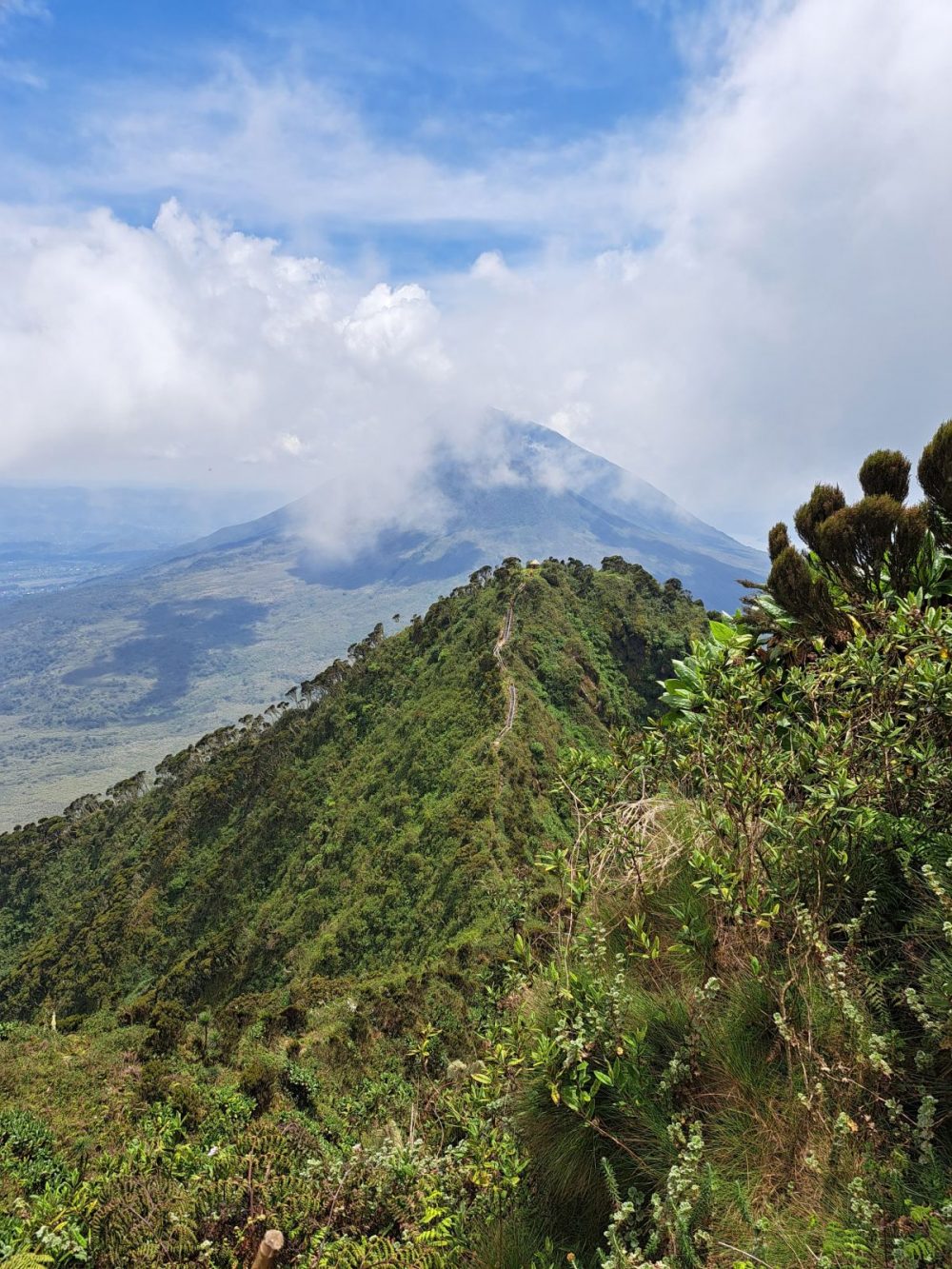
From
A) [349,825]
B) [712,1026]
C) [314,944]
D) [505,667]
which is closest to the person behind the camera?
[712,1026]

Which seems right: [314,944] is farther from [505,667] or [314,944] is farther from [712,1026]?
[712,1026]

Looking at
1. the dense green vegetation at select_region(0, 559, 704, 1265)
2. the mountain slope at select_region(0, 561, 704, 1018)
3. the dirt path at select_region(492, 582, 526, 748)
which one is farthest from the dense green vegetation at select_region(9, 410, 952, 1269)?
the dirt path at select_region(492, 582, 526, 748)

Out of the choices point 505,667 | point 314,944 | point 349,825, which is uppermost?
point 505,667

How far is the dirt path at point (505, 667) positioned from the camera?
34.7 m

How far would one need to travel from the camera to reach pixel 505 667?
39906mm

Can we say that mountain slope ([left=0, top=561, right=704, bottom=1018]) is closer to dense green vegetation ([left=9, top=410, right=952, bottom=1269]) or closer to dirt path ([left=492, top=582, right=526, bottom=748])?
dirt path ([left=492, top=582, right=526, bottom=748])

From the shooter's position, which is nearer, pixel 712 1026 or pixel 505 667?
pixel 712 1026

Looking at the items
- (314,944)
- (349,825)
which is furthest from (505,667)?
(314,944)

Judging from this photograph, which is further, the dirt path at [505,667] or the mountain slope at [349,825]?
the dirt path at [505,667]

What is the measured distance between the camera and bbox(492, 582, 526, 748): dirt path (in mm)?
34737

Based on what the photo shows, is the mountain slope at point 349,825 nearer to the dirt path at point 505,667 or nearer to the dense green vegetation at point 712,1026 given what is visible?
the dirt path at point 505,667

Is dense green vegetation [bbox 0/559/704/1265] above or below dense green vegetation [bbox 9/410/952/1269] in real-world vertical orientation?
below

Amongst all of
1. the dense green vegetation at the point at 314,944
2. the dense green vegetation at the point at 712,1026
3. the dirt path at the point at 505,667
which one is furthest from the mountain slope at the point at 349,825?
the dense green vegetation at the point at 712,1026

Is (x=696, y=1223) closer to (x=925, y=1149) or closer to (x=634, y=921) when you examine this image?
(x=925, y=1149)
